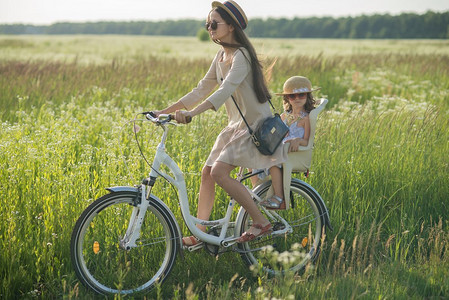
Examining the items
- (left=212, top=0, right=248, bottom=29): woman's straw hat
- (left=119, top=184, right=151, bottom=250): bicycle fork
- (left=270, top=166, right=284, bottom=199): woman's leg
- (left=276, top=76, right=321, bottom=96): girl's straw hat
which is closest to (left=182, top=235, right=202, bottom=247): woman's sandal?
(left=119, top=184, right=151, bottom=250): bicycle fork

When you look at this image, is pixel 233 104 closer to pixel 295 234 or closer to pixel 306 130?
pixel 306 130

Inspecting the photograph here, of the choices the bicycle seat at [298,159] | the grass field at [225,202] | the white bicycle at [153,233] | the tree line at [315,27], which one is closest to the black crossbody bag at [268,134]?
the bicycle seat at [298,159]

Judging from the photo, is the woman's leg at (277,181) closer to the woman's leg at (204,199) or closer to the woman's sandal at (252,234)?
the woman's sandal at (252,234)

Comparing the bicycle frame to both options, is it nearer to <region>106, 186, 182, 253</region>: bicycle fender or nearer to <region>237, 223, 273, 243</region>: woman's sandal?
<region>106, 186, 182, 253</region>: bicycle fender

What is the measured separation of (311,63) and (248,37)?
9.81 m

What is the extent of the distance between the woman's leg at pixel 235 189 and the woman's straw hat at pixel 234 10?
3.18 feet

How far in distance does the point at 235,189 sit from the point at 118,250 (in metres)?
0.92

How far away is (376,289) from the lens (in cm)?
352

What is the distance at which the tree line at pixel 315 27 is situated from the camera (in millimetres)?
66625

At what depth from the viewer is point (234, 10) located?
367cm

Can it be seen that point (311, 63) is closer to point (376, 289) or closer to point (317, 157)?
point (317, 157)

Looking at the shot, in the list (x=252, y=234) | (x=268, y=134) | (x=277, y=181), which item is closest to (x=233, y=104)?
(x=268, y=134)

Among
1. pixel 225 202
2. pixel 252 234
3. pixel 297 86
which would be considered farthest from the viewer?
pixel 225 202

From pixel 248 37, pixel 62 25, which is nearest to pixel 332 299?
pixel 248 37
